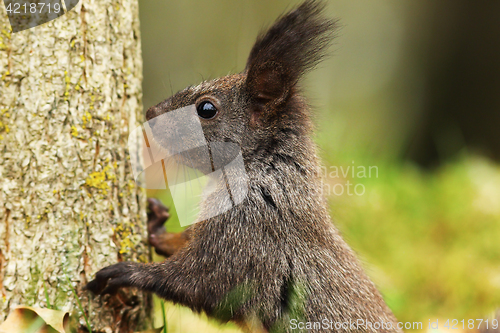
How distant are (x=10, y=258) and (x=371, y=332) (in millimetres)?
1988

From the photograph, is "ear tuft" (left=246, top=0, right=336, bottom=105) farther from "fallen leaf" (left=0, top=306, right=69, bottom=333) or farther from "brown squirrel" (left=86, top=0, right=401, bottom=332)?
"fallen leaf" (left=0, top=306, right=69, bottom=333)

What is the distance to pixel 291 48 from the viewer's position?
2.18 meters

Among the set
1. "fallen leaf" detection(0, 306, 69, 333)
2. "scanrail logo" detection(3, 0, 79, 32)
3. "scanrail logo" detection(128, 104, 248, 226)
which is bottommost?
"fallen leaf" detection(0, 306, 69, 333)

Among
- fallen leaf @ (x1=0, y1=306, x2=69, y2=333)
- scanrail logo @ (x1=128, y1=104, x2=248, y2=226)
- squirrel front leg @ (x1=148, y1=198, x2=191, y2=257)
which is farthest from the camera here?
squirrel front leg @ (x1=148, y1=198, x2=191, y2=257)

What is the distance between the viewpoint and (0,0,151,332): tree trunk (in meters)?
2.26

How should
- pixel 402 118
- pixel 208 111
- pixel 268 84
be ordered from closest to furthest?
pixel 268 84
pixel 208 111
pixel 402 118

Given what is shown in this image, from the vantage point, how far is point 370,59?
8344mm

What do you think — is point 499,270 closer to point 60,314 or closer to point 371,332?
point 371,332

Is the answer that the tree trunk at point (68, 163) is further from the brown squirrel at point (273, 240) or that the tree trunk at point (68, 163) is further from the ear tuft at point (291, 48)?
the ear tuft at point (291, 48)

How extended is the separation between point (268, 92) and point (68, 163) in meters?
1.21

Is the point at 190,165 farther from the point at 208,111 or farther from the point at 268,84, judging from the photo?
the point at 268,84

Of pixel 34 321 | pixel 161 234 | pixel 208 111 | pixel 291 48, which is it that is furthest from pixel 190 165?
pixel 34 321

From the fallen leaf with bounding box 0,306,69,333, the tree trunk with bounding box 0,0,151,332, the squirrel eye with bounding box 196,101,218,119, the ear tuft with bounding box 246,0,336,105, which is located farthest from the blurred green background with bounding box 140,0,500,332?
the fallen leaf with bounding box 0,306,69,333

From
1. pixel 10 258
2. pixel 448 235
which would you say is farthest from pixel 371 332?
pixel 448 235
